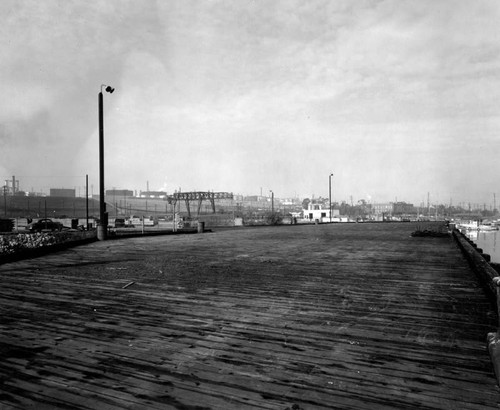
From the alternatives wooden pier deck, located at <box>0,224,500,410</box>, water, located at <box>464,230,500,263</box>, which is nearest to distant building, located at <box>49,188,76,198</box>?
water, located at <box>464,230,500,263</box>

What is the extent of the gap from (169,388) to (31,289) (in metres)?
5.35

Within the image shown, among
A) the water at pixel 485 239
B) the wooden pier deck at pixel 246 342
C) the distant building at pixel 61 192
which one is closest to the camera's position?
the wooden pier deck at pixel 246 342

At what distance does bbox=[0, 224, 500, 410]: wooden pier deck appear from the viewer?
2807mm

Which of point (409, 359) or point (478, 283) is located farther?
point (478, 283)

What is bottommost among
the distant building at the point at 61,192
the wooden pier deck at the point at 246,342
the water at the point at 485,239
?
the water at the point at 485,239

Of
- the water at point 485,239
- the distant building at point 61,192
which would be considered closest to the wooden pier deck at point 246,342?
the water at point 485,239

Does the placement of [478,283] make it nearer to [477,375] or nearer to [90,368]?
[477,375]

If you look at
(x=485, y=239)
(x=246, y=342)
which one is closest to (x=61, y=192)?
(x=485, y=239)

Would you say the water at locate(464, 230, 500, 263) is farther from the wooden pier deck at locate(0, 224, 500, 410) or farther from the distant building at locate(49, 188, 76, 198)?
the distant building at locate(49, 188, 76, 198)

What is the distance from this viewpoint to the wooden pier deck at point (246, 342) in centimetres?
281

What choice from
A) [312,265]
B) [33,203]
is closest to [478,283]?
[312,265]

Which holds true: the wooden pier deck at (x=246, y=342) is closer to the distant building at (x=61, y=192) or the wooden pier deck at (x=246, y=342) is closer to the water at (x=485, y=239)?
the water at (x=485, y=239)

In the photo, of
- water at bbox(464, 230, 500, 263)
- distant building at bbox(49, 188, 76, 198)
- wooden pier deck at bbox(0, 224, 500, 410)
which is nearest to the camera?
wooden pier deck at bbox(0, 224, 500, 410)

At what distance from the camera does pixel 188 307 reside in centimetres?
545
